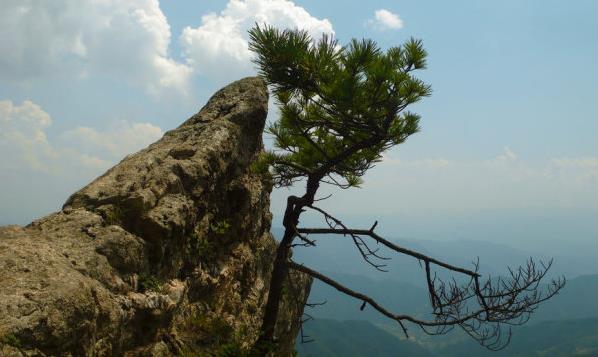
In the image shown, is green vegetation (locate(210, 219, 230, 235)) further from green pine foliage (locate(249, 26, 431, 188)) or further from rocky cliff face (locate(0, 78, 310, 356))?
green pine foliage (locate(249, 26, 431, 188))

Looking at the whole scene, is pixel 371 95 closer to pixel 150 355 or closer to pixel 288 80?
pixel 288 80

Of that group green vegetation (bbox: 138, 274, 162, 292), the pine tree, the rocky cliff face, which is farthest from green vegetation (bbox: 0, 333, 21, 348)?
the pine tree

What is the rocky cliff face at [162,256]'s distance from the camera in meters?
5.54

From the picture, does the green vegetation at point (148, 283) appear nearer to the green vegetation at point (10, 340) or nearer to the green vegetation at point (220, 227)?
the green vegetation at point (220, 227)

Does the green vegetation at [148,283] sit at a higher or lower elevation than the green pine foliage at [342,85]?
lower

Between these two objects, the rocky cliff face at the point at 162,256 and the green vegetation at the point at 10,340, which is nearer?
the green vegetation at the point at 10,340

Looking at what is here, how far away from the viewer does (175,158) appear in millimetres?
10531

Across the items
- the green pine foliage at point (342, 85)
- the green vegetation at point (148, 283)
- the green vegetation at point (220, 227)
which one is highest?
the green pine foliage at point (342, 85)

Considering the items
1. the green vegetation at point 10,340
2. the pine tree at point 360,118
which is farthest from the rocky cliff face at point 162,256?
the pine tree at point 360,118

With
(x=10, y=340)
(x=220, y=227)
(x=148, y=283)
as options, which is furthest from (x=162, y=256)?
(x=10, y=340)

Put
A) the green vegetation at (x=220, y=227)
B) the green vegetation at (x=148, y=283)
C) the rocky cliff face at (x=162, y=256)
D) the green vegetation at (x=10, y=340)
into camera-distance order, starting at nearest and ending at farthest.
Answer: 1. the green vegetation at (x=10, y=340)
2. the rocky cliff face at (x=162, y=256)
3. the green vegetation at (x=148, y=283)
4. the green vegetation at (x=220, y=227)

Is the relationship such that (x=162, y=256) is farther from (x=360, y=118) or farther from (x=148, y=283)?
(x=360, y=118)

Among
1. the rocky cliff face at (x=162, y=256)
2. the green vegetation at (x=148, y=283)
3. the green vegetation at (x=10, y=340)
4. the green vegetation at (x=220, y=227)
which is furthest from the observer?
the green vegetation at (x=220, y=227)

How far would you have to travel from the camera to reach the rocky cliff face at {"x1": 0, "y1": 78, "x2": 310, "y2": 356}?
5543 millimetres
